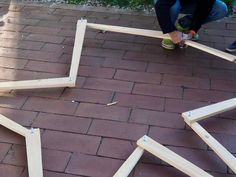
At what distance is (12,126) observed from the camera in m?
1.92

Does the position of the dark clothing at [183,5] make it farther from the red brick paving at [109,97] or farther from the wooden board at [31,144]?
the wooden board at [31,144]

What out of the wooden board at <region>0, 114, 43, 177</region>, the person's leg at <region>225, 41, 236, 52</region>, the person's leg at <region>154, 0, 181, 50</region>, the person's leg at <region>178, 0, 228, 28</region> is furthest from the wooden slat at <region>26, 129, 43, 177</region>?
the person's leg at <region>225, 41, 236, 52</region>

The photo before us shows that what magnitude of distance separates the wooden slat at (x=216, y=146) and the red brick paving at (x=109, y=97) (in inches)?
3.2

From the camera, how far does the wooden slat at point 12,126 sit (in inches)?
74.1

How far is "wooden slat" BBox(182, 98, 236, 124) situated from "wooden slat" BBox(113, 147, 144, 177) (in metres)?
0.31

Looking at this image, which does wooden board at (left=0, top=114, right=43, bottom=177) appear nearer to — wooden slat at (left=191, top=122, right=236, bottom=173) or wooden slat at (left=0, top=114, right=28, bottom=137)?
wooden slat at (left=0, top=114, right=28, bottom=137)

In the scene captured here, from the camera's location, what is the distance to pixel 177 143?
1917mm

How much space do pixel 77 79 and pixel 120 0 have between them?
1365 mm

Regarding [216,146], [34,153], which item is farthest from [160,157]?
[34,153]

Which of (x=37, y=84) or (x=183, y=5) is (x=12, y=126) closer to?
(x=37, y=84)

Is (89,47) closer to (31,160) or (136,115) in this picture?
(136,115)

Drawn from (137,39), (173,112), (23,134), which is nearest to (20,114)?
(23,134)

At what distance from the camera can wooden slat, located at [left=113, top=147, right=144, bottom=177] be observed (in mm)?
→ 1655

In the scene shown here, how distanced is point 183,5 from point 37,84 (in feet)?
3.74
